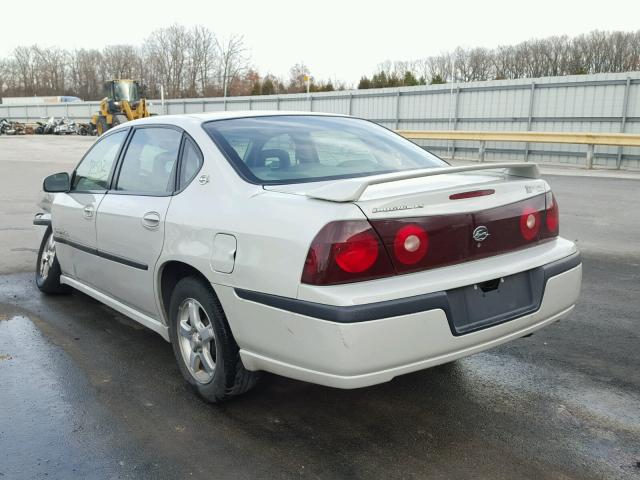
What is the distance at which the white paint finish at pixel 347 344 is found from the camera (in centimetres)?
250

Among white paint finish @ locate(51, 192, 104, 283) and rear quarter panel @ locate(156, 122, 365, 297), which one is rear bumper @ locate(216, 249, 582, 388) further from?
white paint finish @ locate(51, 192, 104, 283)

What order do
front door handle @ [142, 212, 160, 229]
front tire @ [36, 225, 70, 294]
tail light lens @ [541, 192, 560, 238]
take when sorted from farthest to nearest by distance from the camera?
front tire @ [36, 225, 70, 294] < front door handle @ [142, 212, 160, 229] < tail light lens @ [541, 192, 560, 238]

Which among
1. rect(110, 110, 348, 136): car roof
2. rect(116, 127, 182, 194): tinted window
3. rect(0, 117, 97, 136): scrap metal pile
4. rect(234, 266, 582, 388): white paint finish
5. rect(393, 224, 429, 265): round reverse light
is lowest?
rect(0, 117, 97, 136): scrap metal pile

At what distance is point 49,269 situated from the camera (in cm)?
527

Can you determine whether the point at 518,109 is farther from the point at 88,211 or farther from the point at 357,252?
the point at 357,252

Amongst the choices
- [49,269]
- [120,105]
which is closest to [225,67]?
[120,105]

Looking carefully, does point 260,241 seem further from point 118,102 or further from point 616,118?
point 118,102

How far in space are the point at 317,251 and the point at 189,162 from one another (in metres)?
1.24

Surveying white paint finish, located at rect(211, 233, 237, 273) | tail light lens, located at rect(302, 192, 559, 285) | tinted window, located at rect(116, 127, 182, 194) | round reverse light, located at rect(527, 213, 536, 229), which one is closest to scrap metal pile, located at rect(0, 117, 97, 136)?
tinted window, located at rect(116, 127, 182, 194)

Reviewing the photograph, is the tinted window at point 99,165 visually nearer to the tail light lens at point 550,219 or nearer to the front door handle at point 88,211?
the front door handle at point 88,211

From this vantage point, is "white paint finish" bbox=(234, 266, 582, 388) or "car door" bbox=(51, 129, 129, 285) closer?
"white paint finish" bbox=(234, 266, 582, 388)

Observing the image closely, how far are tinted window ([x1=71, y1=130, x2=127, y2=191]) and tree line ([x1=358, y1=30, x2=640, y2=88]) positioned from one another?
146 ft

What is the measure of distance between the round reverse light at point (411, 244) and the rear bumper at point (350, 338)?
7.3 inches

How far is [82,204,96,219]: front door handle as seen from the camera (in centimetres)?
418
